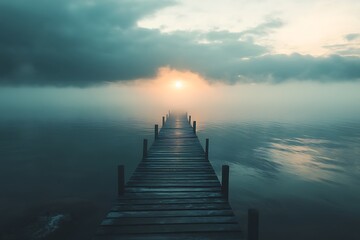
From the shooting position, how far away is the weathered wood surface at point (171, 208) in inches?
256

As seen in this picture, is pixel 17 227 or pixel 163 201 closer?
pixel 163 201

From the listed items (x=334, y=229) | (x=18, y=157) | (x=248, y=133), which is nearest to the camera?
(x=334, y=229)

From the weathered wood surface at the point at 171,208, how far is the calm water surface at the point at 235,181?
4412 mm

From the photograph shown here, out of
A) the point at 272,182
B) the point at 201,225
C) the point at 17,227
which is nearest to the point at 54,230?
the point at 17,227

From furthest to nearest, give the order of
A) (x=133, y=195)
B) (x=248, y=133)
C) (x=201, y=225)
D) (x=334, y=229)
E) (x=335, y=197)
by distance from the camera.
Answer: (x=248, y=133) → (x=335, y=197) → (x=334, y=229) → (x=133, y=195) → (x=201, y=225)

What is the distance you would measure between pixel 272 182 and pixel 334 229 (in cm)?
690

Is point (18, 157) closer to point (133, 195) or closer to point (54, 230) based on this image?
point (54, 230)

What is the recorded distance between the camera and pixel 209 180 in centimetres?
1084

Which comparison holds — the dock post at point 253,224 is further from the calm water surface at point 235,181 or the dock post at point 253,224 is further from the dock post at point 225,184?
the calm water surface at point 235,181

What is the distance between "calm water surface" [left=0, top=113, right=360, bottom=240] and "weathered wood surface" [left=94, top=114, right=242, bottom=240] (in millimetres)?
4412

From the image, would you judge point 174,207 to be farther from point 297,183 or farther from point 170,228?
point 297,183

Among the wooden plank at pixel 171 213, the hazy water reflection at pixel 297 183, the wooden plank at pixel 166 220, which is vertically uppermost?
the wooden plank at pixel 171 213

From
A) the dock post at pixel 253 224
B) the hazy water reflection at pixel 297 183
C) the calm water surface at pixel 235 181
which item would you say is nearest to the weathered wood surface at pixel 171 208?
the dock post at pixel 253 224

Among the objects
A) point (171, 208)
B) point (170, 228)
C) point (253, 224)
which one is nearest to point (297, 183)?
point (171, 208)
